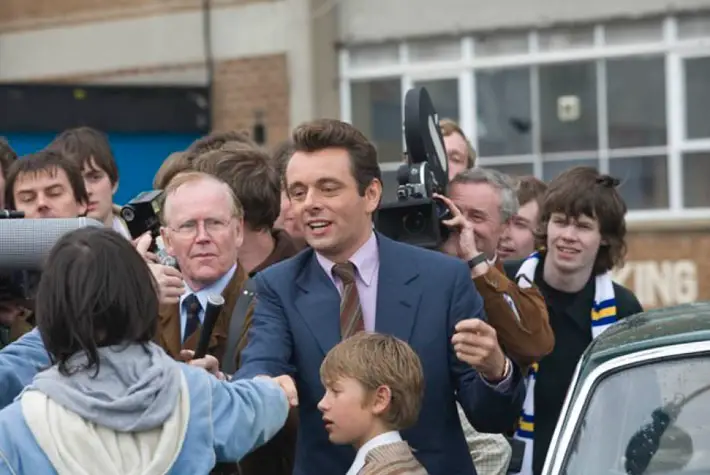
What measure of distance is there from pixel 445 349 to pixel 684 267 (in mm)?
9186

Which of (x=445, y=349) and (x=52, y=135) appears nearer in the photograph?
(x=445, y=349)

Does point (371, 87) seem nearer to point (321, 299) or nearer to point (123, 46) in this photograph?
point (123, 46)

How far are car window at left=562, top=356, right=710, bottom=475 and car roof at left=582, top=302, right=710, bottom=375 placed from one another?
0.07m

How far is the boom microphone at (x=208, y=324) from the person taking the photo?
14.2 feet

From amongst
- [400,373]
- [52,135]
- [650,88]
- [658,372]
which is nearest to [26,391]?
[400,373]

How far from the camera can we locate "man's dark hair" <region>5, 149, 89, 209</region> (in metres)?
5.13

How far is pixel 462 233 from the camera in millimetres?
4465

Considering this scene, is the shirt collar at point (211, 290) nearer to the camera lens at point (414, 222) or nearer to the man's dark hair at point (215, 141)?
the camera lens at point (414, 222)

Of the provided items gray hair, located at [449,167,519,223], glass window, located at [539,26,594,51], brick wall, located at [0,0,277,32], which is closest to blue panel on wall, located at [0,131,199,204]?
brick wall, located at [0,0,277,32]

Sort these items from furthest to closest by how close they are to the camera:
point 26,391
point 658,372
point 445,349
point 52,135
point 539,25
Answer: point 539,25 < point 52,135 < point 445,349 < point 658,372 < point 26,391

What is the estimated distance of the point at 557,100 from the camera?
13672 millimetres

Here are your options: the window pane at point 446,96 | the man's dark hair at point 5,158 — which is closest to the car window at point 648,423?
the man's dark hair at point 5,158

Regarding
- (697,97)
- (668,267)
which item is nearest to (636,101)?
(697,97)

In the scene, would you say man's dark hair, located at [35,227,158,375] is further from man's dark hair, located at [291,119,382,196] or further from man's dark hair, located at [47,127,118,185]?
man's dark hair, located at [47,127,118,185]
